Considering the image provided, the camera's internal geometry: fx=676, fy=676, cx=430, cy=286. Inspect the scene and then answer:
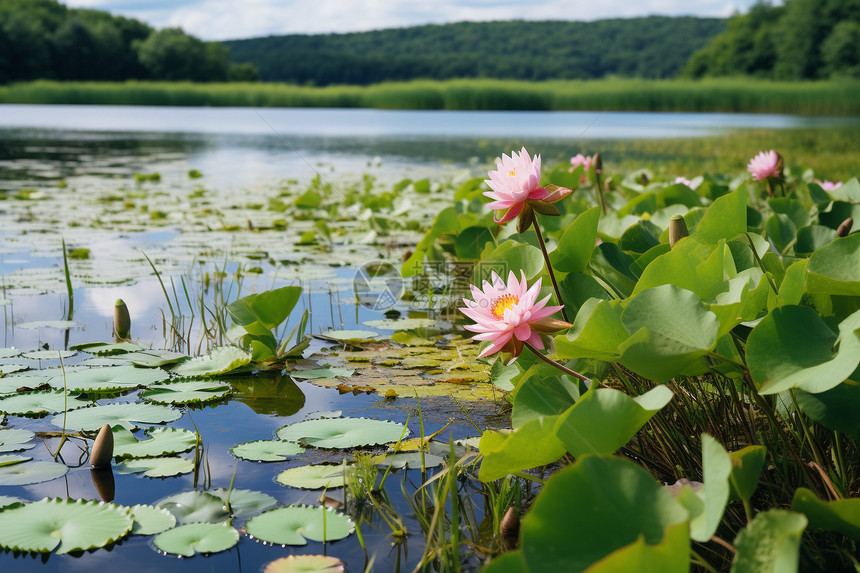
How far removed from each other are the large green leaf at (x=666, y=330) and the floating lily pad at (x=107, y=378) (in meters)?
1.18

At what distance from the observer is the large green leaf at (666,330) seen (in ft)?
2.71

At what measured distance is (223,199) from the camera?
16.6ft

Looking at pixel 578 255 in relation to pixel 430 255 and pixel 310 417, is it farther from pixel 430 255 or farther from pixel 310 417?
pixel 430 255

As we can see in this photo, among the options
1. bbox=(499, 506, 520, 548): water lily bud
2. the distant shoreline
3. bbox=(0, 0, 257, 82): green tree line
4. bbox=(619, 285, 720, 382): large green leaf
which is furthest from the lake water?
bbox=(0, 0, 257, 82): green tree line

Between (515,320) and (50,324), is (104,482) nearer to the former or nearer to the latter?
(515,320)

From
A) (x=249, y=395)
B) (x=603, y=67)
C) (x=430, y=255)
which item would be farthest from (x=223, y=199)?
(x=603, y=67)

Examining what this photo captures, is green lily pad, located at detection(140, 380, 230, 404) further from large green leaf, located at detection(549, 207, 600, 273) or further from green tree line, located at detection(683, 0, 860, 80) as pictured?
green tree line, located at detection(683, 0, 860, 80)

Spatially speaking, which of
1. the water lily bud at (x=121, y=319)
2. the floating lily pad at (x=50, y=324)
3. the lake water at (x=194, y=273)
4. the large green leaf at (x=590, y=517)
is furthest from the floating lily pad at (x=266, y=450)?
the floating lily pad at (x=50, y=324)

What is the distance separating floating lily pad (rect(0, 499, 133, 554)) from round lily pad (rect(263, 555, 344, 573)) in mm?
234

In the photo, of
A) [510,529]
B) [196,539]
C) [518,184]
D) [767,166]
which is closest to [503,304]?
[518,184]

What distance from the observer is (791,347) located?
0.81 meters

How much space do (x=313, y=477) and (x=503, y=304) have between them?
455 millimetres

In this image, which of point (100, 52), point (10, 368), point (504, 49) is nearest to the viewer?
point (10, 368)

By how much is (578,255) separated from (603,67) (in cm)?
3377
